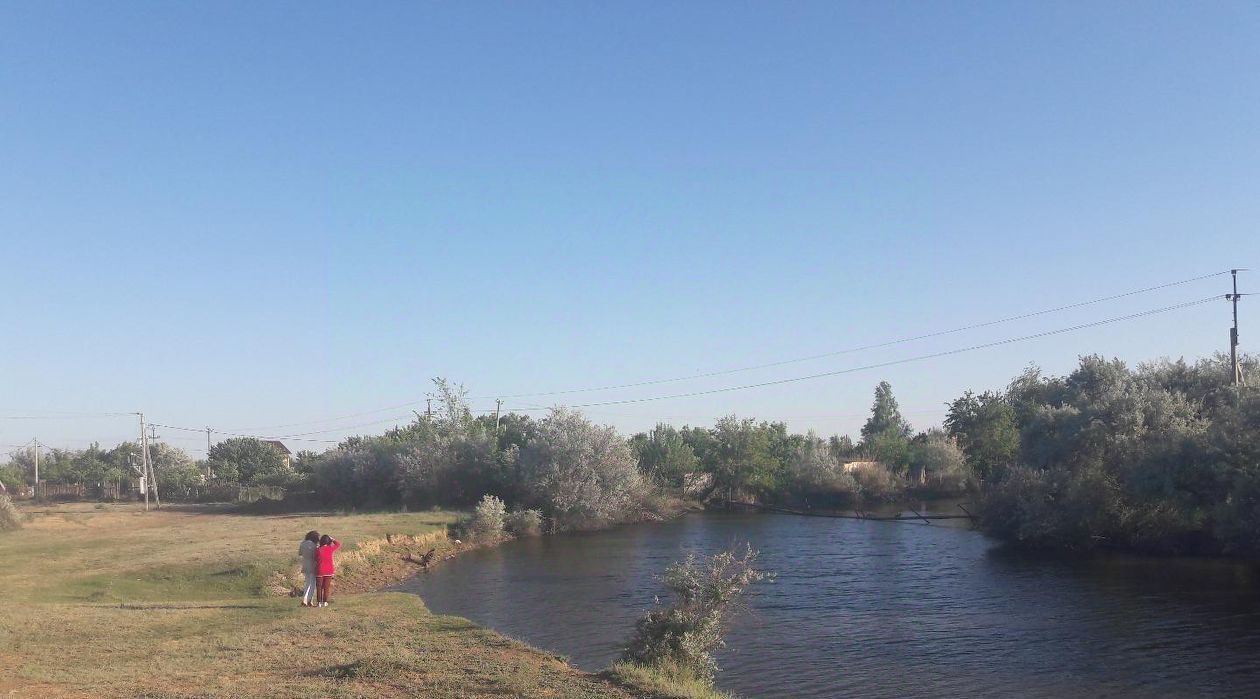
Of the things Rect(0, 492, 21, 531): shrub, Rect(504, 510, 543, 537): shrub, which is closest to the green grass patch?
Rect(504, 510, 543, 537): shrub

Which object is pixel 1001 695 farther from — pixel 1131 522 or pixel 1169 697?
pixel 1131 522

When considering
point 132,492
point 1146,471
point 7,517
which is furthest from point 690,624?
point 132,492

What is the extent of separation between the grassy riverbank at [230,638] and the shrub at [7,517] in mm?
16479

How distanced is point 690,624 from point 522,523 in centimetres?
4076

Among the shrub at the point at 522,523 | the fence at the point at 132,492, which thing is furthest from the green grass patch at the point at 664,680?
the fence at the point at 132,492

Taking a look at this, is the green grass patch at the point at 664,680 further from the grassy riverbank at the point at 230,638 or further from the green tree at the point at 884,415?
the green tree at the point at 884,415

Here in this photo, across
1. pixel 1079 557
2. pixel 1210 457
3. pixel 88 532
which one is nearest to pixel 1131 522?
pixel 1079 557

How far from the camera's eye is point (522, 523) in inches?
2255

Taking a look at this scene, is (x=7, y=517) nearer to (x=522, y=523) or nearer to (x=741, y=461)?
(x=522, y=523)

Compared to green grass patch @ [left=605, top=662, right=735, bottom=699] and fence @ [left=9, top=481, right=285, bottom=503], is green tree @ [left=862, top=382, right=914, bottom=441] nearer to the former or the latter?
fence @ [left=9, top=481, right=285, bottom=503]

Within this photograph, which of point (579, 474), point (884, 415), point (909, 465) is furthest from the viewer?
point (884, 415)

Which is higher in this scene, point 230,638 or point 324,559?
point 324,559

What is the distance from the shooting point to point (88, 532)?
49812 mm

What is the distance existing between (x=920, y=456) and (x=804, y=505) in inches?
652
